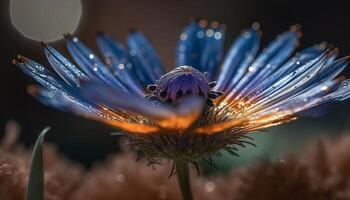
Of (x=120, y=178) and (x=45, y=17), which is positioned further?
(x=45, y=17)

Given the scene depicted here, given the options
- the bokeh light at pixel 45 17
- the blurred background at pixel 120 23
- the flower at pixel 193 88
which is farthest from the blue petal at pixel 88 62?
the bokeh light at pixel 45 17

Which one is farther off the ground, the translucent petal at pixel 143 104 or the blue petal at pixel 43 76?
the blue petal at pixel 43 76

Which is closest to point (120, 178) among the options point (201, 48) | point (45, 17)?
point (201, 48)

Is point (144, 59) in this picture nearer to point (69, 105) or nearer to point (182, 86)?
point (182, 86)

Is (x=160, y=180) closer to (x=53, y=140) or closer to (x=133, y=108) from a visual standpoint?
(x=133, y=108)

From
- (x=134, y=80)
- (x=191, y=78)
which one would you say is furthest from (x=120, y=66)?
(x=191, y=78)

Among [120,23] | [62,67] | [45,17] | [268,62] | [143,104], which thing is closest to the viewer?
[143,104]

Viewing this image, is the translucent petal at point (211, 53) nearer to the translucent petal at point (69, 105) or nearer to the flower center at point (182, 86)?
the flower center at point (182, 86)
